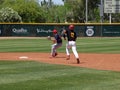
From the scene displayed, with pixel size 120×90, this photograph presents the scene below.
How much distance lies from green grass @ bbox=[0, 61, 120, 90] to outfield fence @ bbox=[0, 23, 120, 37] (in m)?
38.9

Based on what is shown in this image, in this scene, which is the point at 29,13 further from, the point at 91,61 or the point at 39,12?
the point at 91,61

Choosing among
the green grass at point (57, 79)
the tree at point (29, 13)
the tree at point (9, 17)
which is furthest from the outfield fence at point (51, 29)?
the green grass at point (57, 79)

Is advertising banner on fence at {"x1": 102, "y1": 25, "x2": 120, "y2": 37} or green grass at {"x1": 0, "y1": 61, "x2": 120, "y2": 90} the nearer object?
green grass at {"x1": 0, "y1": 61, "x2": 120, "y2": 90}

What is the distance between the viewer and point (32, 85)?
11664 mm

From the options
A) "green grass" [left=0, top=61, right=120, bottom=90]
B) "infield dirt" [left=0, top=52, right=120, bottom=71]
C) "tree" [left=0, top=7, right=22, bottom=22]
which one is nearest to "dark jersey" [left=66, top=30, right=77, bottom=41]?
"infield dirt" [left=0, top=52, right=120, bottom=71]

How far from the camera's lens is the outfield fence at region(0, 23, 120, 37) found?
55.0 metres

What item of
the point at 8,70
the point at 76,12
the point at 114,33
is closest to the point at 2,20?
the point at 114,33

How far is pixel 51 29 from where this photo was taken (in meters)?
55.2

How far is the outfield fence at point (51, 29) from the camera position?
180 feet

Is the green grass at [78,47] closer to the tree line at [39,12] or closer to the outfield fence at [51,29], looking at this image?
the outfield fence at [51,29]

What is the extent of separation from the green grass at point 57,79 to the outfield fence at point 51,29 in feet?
128

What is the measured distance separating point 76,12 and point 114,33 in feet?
146

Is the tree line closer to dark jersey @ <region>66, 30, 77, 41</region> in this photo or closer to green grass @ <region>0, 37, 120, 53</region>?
green grass @ <region>0, 37, 120, 53</region>

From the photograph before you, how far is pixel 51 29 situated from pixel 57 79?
42.4m
